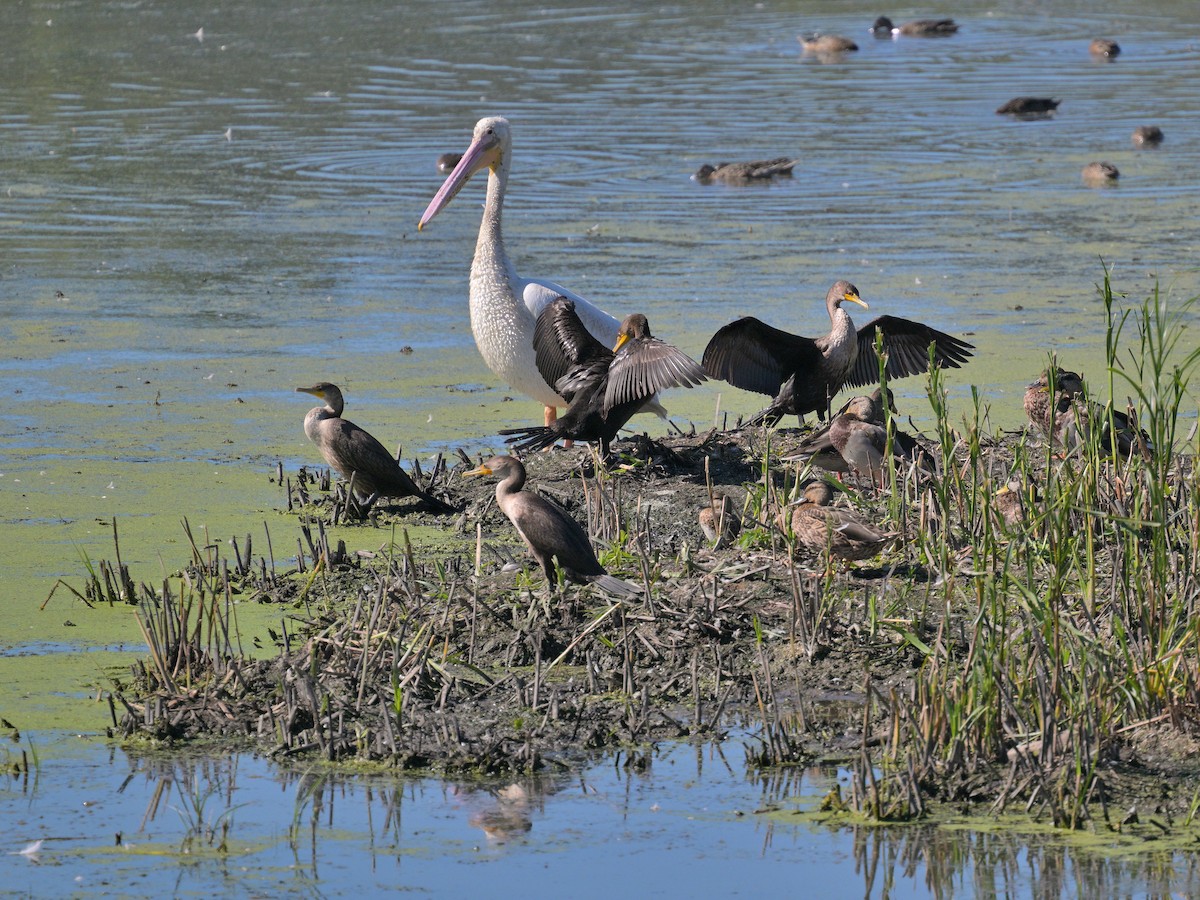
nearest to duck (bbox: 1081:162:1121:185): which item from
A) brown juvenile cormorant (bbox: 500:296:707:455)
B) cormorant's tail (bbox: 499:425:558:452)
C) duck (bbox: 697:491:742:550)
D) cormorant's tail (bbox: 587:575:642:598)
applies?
brown juvenile cormorant (bbox: 500:296:707:455)

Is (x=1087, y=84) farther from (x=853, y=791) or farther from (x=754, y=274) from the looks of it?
(x=853, y=791)

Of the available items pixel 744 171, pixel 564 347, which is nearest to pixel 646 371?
pixel 564 347

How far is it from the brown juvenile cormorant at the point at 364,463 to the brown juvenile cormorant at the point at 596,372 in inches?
21.4

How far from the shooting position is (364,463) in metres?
6.60

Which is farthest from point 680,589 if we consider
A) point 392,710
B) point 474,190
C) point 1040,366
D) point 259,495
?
point 474,190

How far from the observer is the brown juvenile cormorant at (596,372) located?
6754mm

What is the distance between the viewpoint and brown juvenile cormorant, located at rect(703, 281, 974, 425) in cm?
755

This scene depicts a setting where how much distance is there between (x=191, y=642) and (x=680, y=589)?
1.45 metres

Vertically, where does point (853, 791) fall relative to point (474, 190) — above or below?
below

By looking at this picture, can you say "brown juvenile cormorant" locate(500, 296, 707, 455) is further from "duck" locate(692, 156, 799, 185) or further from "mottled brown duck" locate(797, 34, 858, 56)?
"mottled brown duck" locate(797, 34, 858, 56)

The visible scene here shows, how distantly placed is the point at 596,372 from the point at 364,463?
3.57 ft

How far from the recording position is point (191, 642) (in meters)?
4.88

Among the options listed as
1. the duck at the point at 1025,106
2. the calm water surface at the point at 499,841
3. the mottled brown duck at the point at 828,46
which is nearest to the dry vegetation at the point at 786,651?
the calm water surface at the point at 499,841

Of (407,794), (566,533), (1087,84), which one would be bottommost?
(407,794)
